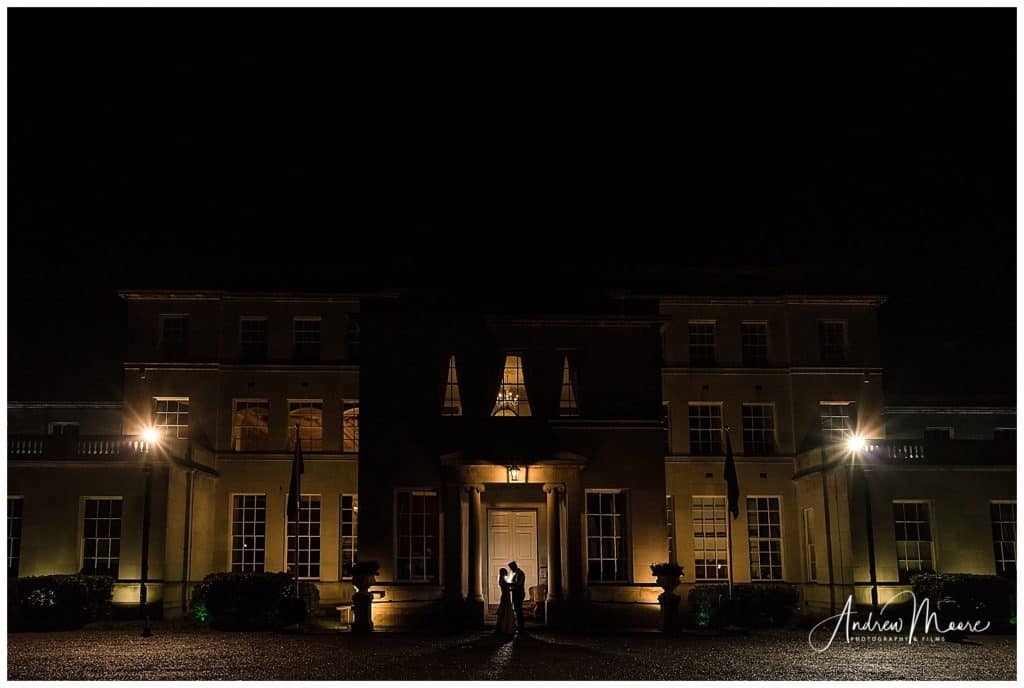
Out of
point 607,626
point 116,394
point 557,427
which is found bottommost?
point 607,626

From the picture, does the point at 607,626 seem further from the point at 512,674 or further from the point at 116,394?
the point at 116,394

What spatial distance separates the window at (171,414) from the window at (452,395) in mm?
12294

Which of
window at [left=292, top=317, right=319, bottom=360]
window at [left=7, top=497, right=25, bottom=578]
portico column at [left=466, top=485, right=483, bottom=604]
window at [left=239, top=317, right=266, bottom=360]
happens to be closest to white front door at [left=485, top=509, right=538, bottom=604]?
portico column at [left=466, top=485, right=483, bottom=604]

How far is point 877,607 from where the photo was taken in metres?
27.9

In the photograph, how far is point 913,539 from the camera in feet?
96.2

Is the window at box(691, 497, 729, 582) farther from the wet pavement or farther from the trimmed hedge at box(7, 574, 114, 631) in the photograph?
the trimmed hedge at box(7, 574, 114, 631)

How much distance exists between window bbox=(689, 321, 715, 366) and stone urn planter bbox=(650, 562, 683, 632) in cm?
1257

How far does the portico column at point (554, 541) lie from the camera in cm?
2486

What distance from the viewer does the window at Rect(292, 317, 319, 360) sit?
118ft

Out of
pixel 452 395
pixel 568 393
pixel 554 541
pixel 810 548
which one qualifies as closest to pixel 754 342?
pixel 810 548

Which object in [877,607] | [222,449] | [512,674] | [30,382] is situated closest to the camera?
[512,674]

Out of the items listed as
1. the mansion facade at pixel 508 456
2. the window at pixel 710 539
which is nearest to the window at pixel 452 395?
the mansion facade at pixel 508 456

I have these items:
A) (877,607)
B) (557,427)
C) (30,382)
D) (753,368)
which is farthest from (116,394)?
(877,607)

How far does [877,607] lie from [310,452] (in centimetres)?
1758
